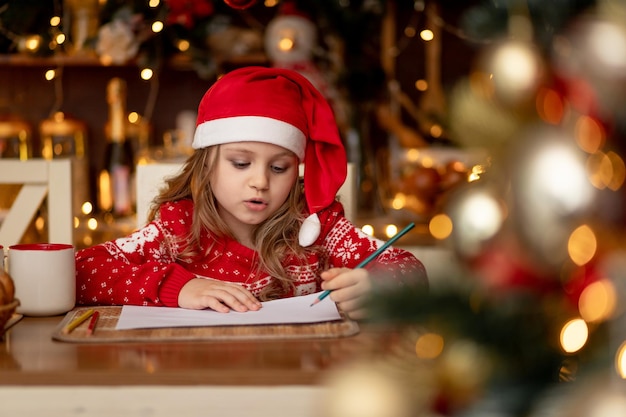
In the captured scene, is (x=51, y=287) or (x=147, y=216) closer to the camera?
(x=51, y=287)

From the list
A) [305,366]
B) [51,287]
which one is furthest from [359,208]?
[305,366]

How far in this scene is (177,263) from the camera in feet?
4.52

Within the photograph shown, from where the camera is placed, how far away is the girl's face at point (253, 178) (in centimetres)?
128

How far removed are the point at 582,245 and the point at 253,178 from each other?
2.71ft

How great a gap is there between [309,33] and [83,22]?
68 centimetres

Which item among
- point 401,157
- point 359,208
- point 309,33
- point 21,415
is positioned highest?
point 309,33

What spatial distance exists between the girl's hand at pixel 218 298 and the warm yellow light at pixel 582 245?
59cm

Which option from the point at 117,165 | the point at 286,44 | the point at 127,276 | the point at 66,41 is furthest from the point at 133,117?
the point at 127,276

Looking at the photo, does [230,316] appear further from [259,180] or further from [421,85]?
[421,85]

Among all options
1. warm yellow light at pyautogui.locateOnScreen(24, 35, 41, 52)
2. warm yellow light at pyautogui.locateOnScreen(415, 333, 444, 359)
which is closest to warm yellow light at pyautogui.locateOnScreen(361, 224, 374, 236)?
warm yellow light at pyautogui.locateOnScreen(24, 35, 41, 52)

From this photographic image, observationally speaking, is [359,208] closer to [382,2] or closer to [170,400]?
[382,2]

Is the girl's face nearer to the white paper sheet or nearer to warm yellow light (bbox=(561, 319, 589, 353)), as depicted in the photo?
the white paper sheet

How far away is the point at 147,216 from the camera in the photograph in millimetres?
1559

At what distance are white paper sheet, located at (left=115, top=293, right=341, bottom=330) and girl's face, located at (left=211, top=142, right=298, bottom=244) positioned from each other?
0.25 metres
